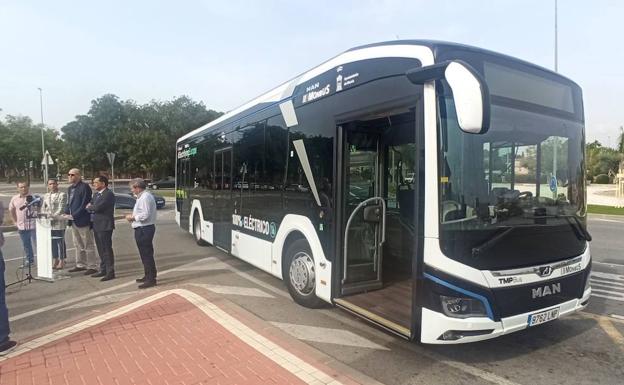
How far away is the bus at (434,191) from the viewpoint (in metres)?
3.54

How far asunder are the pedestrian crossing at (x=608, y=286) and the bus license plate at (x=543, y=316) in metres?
2.99

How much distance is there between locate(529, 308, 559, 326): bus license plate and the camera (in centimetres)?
373

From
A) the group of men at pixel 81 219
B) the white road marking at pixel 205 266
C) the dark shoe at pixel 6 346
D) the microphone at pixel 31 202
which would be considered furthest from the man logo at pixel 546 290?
the microphone at pixel 31 202

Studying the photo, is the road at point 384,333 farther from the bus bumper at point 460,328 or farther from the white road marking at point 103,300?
the bus bumper at point 460,328

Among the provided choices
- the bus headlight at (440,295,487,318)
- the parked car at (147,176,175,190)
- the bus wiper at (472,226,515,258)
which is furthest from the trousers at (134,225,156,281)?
the parked car at (147,176,175,190)

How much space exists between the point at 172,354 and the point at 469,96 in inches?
136

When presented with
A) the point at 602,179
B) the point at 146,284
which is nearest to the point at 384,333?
the point at 146,284

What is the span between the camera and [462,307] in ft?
11.6

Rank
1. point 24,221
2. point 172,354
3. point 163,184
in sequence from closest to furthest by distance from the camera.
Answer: point 172,354 < point 24,221 < point 163,184

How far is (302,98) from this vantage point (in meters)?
5.63

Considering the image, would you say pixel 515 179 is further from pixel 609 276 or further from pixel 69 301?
pixel 69 301

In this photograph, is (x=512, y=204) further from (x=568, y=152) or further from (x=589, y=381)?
(x=589, y=381)

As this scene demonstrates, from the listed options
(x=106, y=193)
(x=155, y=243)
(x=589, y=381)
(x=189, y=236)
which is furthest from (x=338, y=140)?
(x=189, y=236)

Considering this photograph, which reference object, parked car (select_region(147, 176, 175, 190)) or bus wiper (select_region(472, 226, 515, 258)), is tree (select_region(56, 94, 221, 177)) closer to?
parked car (select_region(147, 176, 175, 190))
